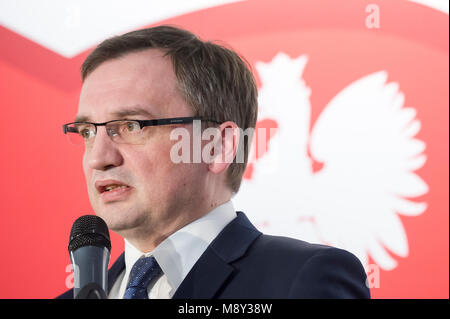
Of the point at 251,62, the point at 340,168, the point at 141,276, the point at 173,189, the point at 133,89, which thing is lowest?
the point at 141,276

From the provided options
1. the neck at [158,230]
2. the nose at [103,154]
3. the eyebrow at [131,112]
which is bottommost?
the neck at [158,230]

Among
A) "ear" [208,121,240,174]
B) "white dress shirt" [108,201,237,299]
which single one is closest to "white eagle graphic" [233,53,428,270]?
"ear" [208,121,240,174]

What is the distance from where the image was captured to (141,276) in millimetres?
1441

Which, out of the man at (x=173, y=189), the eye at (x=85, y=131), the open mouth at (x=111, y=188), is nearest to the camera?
the man at (x=173, y=189)

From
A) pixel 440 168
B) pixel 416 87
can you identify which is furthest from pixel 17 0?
pixel 440 168

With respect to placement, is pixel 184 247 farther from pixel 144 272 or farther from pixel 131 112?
pixel 131 112

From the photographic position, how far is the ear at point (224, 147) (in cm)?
161

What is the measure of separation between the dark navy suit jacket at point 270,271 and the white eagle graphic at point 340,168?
869 millimetres

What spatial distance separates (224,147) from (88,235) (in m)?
0.58

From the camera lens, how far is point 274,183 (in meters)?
2.39

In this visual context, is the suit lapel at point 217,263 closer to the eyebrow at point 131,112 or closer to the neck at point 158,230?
the neck at point 158,230

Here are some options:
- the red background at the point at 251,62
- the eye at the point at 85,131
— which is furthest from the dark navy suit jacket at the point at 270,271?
the red background at the point at 251,62

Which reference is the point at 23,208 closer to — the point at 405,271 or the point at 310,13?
the point at 310,13

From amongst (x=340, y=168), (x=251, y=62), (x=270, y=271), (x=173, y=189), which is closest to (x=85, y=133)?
(x=173, y=189)
